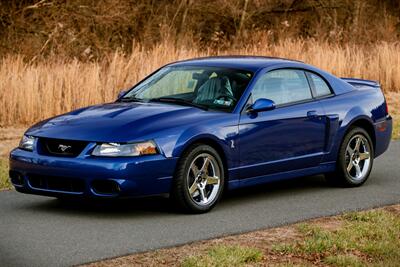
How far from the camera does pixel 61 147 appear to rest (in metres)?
9.12

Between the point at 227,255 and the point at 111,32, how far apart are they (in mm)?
18579

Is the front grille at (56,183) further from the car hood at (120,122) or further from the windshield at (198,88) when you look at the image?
the windshield at (198,88)

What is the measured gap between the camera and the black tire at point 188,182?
909 centimetres

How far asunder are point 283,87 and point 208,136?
141 centimetres

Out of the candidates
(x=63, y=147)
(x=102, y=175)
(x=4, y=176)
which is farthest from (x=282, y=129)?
(x=4, y=176)

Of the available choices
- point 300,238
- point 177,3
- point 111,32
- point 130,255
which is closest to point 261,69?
point 300,238

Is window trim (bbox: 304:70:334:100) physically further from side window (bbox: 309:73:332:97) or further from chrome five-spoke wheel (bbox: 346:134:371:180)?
chrome five-spoke wheel (bbox: 346:134:371:180)

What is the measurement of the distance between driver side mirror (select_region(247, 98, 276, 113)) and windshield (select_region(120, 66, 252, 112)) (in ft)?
0.54

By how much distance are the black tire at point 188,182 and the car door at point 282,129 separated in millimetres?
342

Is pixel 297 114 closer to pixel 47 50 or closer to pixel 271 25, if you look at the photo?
pixel 47 50

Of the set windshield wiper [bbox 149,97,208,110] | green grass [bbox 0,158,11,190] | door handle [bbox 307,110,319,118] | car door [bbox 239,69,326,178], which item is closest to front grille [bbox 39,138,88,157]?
windshield wiper [bbox 149,97,208,110]

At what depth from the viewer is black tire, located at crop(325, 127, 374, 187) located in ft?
35.8

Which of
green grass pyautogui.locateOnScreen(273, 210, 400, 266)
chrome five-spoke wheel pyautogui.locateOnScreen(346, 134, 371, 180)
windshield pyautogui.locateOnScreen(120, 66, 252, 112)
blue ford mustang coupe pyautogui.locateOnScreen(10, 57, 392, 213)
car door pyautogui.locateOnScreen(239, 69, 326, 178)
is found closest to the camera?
green grass pyautogui.locateOnScreen(273, 210, 400, 266)

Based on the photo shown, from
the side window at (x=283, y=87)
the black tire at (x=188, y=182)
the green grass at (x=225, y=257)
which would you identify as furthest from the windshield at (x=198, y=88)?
the green grass at (x=225, y=257)
